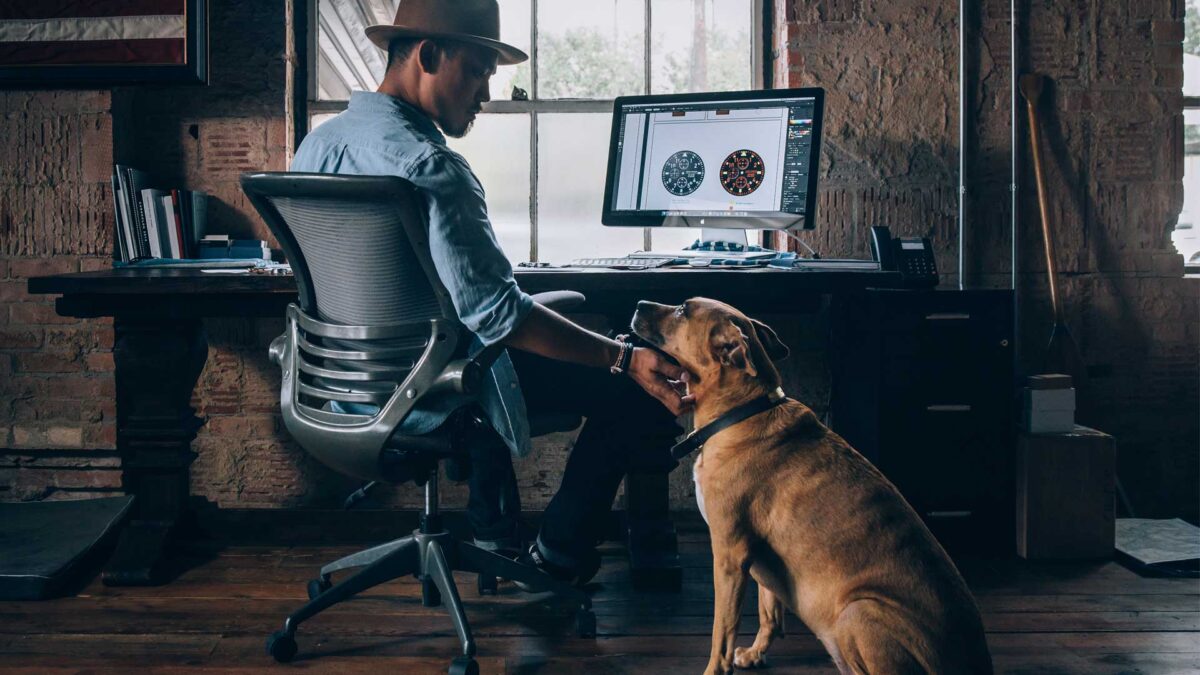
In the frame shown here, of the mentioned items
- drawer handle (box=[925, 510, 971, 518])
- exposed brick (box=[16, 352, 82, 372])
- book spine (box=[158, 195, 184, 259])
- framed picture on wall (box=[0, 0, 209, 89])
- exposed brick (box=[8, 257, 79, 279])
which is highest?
framed picture on wall (box=[0, 0, 209, 89])

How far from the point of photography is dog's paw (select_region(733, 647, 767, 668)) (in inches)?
78.7

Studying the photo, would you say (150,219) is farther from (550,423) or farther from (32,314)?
(550,423)

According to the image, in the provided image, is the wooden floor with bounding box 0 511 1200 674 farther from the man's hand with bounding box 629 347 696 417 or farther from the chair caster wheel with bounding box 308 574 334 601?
the man's hand with bounding box 629 347 696 417

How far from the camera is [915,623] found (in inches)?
→ 59.9

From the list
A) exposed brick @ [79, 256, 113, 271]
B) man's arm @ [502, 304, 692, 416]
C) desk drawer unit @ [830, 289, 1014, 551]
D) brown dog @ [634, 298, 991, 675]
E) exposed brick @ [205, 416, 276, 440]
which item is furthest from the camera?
exposed brick @ [205, 416, 276, 440]

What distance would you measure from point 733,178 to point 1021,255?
1040 millimetres

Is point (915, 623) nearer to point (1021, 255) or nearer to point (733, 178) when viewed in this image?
point (733, 178)

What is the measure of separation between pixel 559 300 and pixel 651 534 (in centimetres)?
89

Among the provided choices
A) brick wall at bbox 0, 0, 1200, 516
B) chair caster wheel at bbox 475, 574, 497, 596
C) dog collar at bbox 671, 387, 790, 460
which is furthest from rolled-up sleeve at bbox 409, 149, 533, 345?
brick wall at bbox 0, 0, 1200, 516

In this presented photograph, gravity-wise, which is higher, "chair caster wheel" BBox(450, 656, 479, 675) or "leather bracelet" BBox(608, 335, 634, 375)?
"leather bracelet" BBox(608, 335, 634, 375)

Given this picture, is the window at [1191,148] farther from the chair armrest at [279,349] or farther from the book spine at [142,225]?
the book spine at [142,225]

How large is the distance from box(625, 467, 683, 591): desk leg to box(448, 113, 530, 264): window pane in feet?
3.14

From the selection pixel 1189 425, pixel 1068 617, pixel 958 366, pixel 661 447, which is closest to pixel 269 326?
pixel 661 447

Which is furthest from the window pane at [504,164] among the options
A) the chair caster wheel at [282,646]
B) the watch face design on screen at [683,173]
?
the chair caster wheel at [282,646]
